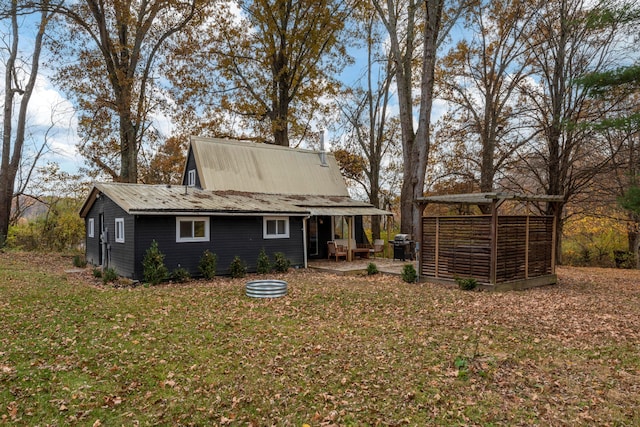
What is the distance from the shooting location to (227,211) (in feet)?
45.2

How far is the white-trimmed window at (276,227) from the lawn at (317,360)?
5.99 metres

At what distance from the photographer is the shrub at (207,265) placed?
1321 centimetres

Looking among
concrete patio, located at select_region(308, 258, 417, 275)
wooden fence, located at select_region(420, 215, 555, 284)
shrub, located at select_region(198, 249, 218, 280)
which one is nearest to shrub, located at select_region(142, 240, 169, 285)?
shrub, located at select_region(198, 249, 218, 280)

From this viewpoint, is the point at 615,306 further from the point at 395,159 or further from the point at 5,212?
the point at 5,212

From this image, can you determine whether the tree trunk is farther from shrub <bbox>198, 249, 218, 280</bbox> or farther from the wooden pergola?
the wooden pergola

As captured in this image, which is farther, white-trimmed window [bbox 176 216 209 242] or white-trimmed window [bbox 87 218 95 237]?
white-trimmed window [bbox 87 218 95 237]

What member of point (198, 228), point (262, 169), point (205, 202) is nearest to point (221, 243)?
point (198, 228)

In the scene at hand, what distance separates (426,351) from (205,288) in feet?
23.5

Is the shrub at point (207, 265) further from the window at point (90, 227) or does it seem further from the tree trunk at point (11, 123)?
the tree trunk at point (11, 123)

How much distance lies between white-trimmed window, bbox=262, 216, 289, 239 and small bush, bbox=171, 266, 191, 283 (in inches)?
132

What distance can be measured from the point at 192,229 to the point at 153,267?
1.88 metres

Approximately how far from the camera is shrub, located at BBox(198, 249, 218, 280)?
13.2m

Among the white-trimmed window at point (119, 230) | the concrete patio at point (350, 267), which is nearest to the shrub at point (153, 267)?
the white-trimmed window at point (119, 230)

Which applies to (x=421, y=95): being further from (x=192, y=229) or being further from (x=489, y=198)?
(x=192, y=229)
